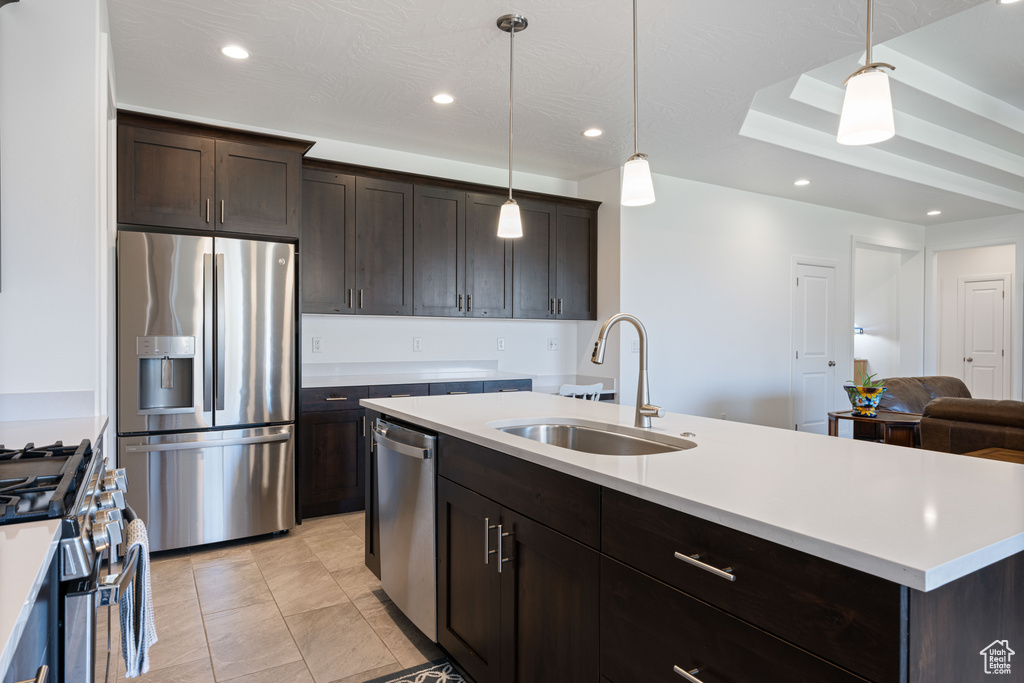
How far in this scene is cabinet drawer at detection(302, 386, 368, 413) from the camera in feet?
12.1

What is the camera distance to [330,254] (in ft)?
13.1

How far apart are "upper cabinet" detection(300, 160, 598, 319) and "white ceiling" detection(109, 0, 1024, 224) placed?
37 cm

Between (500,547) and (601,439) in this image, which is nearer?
(500,547)

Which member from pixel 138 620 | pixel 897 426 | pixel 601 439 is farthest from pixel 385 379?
pixel 897 426

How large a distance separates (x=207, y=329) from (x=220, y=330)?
6cm

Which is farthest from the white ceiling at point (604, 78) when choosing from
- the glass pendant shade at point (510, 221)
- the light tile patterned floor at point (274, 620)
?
the light tile patterned floor at point (274, 620)

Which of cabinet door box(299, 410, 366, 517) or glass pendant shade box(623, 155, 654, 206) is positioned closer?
glass pendant shade box(623, 155, 654, 206)

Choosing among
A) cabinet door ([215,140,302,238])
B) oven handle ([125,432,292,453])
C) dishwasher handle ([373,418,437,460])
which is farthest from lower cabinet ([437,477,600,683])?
cabinet door ([215,140,302,238])

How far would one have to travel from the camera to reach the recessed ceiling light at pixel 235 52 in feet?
9.40

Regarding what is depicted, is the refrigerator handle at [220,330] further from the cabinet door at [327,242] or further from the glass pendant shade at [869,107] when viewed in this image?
the glass pendant shade at [869,107]

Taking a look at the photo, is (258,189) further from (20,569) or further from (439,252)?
(20,569)

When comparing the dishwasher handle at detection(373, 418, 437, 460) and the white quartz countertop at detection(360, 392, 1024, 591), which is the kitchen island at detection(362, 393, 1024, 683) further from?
the dishwasher handle at detection(373, 418, 437, 460)

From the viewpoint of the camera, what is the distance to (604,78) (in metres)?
3.22

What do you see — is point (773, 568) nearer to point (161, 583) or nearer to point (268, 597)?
point (268, 597)
